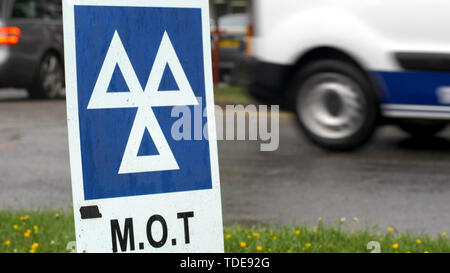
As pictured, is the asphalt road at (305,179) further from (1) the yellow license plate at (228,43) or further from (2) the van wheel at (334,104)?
(1) the yellow license plate at (228,43)

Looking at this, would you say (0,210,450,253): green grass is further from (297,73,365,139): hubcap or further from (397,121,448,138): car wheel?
(397,121,448,138): car wheel

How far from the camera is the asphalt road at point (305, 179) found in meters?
5.86

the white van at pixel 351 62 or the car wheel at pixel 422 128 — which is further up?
the white van at pixel 351 62

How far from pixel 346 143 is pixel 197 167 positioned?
563 centimetres

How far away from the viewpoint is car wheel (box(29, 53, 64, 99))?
1416cm

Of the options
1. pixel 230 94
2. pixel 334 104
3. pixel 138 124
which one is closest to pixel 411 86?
pixel 334 104

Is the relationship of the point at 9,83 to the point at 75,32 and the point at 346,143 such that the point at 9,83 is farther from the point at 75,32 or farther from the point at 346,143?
the point at 75,32

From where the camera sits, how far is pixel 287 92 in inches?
337

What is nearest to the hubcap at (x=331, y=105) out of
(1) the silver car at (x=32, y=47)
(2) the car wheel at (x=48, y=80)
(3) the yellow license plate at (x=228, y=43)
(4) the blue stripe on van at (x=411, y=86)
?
(4) the blue stripe on van at (x=411, y=86)

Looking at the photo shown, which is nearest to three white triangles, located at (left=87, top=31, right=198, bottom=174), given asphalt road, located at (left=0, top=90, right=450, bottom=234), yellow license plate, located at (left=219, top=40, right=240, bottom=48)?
asphalt road, located at (left=0, top=90, right=450, bottom=234)

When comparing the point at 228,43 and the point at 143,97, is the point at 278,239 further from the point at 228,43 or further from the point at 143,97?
the point at 228,43

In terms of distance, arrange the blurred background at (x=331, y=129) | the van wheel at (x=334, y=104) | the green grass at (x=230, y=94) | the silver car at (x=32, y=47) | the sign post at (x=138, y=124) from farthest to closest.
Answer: the green grass at (x=230, y=94) < the silver car at (x=32, y=47) < the van wheel at (x=334, y=104) < the blurred background at (x=331, y=129) < the sign post at (x=138, y=124)

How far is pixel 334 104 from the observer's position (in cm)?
826

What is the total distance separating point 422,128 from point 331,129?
138 cm
